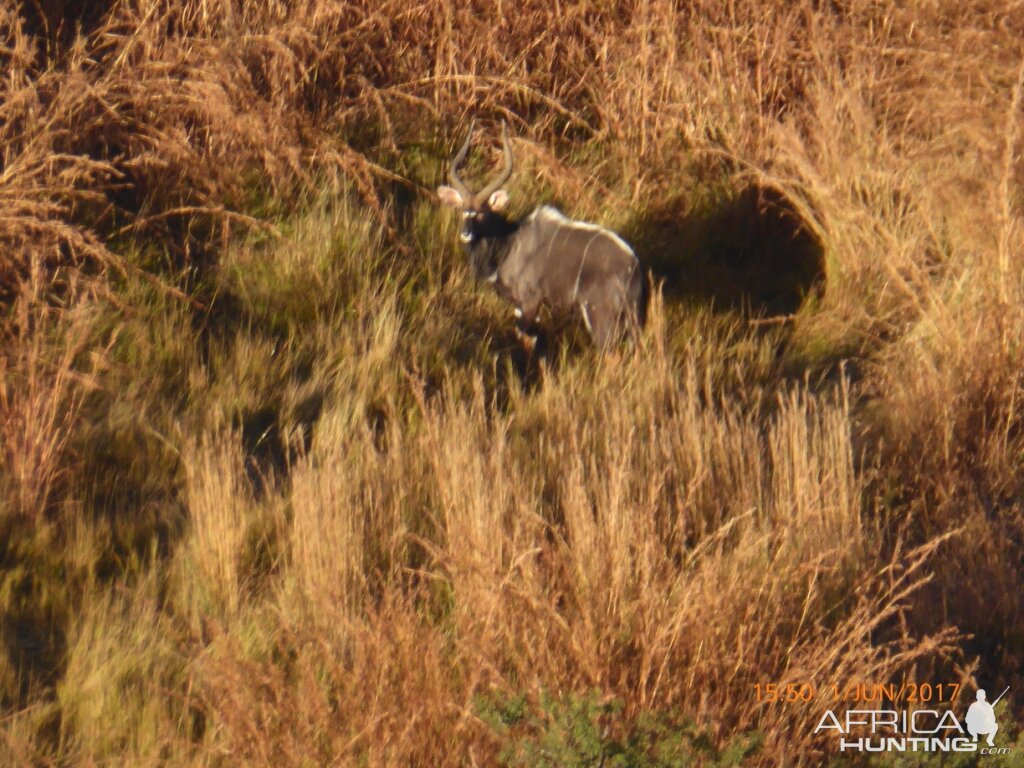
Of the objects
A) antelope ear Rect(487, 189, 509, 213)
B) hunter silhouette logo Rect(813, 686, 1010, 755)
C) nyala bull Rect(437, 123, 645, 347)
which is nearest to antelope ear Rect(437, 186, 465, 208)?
nyala bull Rect(437, 123, 645, 347)

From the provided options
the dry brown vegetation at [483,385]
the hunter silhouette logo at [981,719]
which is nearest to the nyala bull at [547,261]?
the dry brown vegetation at [483,385]

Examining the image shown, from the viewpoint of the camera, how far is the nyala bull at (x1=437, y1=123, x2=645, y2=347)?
7645 millimetres

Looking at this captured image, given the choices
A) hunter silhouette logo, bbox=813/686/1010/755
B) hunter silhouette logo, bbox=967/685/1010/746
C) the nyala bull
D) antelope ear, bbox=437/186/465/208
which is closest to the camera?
hunter silhouette logo, bbox=813/686/1010/755

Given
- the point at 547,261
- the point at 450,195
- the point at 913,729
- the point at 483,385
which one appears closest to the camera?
the point at 913,729

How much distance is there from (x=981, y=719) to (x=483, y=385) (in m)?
3.24

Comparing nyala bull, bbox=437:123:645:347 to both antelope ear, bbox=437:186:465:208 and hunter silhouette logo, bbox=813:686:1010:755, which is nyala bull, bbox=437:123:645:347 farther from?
hunter silhouette logo, bbox=813:686:1010:755

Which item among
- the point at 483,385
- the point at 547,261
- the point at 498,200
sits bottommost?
the point at 483,385

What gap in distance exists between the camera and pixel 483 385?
7012 mm

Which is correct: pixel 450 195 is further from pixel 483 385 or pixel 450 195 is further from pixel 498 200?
pixel 483 385

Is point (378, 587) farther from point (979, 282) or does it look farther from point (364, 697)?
point (979, 282)

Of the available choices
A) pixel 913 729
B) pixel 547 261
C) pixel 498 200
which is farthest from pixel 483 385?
pixel 913 729

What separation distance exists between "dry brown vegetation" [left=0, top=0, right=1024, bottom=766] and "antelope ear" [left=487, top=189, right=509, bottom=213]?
311mm

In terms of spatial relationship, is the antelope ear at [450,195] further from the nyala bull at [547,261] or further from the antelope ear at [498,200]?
the antelope ear at [498,200]

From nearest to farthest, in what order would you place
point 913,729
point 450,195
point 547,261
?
point 913,729 < point 547,261 < point 450,195
